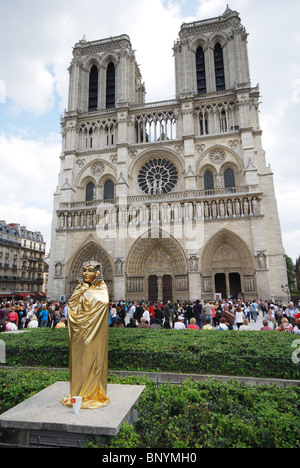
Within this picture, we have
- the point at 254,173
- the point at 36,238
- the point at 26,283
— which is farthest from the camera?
the point at 36,238

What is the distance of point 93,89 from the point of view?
27.4 metres

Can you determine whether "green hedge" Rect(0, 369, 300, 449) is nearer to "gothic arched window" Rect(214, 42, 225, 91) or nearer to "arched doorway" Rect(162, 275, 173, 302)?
"arched doorway" Rect(162, 275, 173, 302)

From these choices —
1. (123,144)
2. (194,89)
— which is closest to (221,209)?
(123,144)

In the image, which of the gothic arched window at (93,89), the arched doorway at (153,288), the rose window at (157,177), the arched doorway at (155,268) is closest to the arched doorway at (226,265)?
the arched doorway at (155,268)

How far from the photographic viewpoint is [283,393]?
3559 millimetres

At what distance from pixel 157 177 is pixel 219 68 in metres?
11.8

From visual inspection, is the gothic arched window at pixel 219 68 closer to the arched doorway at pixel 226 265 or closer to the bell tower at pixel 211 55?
the bell tower at pixel 211 55

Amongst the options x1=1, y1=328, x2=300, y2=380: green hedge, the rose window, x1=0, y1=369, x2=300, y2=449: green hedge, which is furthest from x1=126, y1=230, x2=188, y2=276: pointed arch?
x1=0, y1=369, x2=300, y2=449: green hedge

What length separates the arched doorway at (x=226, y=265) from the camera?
63.3ft

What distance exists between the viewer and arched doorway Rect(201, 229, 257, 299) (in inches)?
760

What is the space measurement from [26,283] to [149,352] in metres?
33.5

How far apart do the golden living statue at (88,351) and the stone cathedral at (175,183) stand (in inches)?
641
